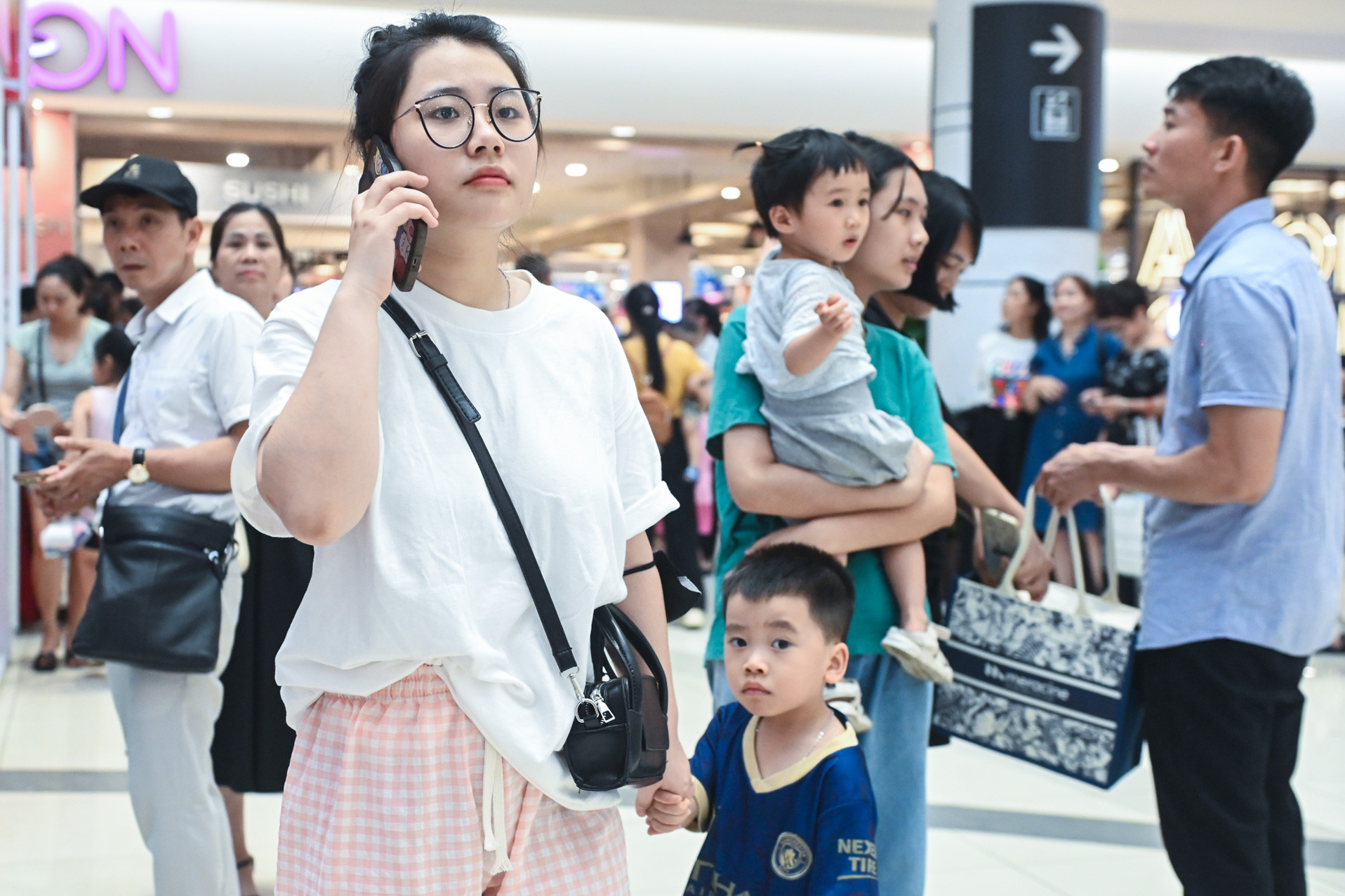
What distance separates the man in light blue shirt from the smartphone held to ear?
139cm

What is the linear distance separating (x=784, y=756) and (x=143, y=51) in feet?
29.7

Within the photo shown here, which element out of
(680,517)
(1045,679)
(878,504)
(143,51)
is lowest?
(680,517)

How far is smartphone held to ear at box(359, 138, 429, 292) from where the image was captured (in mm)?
1261

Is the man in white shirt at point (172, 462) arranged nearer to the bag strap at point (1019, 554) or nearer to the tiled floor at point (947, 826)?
the tiled floor at point (947, 826)

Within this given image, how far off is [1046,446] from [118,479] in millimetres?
5006

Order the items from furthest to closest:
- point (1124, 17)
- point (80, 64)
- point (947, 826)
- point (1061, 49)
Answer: point (1124, 17) → point (80, 64) → point (1061, 49) → point (947, 826)

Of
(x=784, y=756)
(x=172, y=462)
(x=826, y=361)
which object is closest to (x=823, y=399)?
(x=826, y=361)

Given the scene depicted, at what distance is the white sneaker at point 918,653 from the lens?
2025 millimetres

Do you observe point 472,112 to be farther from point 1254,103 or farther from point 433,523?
point 1254,103

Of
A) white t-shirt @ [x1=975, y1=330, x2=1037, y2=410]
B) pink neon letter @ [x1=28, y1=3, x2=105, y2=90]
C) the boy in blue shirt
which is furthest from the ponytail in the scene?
pink neon letter @ [x1=28, y1=3, x2=105, y2=90]

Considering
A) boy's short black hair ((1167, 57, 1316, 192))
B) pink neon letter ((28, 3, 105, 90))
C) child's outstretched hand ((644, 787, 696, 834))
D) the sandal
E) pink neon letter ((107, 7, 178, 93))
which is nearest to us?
child's outstretched hand ((644, 787, 696, 834))

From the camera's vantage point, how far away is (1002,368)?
6660 mm

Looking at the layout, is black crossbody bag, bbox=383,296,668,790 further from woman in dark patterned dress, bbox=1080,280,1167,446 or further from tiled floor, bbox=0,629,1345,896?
woman in dark patterned dress, bbox=1080,280,1167,446

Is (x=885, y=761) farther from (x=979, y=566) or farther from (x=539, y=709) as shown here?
(x=539, y=709)
